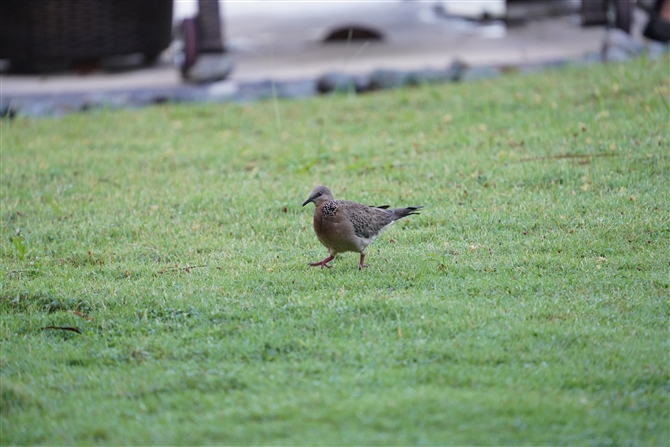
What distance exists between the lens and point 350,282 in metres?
5.14

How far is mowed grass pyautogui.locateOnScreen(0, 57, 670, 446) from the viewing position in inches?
142

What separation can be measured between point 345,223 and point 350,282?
0.39 metres

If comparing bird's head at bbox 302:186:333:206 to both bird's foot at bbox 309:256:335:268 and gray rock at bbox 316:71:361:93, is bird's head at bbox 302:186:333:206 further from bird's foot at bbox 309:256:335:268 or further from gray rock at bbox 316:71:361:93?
gray rock at bbox 316:71:361:93

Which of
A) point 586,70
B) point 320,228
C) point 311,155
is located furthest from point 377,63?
point 320,228

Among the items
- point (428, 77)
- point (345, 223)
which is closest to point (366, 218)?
point (345, 223)

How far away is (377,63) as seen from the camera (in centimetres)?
1223

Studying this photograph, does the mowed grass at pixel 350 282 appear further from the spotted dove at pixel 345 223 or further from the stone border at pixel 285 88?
the stone border at pixel 285 88

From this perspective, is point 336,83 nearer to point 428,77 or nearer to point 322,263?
point 428,77

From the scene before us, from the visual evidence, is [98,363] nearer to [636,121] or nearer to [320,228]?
[320,228]

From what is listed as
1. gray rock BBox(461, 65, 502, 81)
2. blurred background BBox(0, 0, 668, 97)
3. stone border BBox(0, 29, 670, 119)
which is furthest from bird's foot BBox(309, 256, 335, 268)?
gray rock BBox(461, 65, 502, 81)

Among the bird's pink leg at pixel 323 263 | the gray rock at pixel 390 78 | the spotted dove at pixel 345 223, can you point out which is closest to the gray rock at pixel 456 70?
the gray rock at pixel 390 78

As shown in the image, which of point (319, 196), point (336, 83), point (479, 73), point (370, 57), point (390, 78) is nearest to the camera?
point (319, 196)

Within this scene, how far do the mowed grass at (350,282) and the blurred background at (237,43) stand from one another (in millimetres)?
1809

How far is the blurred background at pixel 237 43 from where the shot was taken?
10336mm
